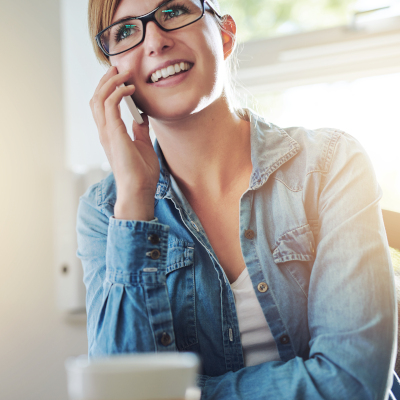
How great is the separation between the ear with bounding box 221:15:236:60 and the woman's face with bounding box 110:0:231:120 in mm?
90

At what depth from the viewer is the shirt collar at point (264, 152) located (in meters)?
0.96

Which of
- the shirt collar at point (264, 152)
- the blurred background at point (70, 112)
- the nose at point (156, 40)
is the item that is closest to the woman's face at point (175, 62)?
the nose at point (156, 40)

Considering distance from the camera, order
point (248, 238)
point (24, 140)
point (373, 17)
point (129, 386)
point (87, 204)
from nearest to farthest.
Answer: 1. point (129, 386)
2. point (248, 238)
3. point (87, 204)
4. point (373, 17)
5. point (24, 140)

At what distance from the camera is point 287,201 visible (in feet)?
3.05

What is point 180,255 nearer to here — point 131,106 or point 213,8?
point 131,106

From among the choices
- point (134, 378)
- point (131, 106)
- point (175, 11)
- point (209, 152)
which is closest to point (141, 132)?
point (131, 106)

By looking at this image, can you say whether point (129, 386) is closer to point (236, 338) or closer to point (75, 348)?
point (236, 338)

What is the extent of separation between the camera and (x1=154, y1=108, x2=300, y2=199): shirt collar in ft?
3.15

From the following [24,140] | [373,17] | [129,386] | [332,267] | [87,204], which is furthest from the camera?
[24,140]

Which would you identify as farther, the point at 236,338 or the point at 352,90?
the point at 352,90

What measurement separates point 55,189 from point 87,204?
814 mm

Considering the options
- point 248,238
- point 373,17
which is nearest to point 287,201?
point 248,238

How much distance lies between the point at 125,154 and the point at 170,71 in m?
0.22

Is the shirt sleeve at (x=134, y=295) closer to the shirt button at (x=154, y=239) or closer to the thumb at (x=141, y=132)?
the shirt button at (x=154, y=239)
